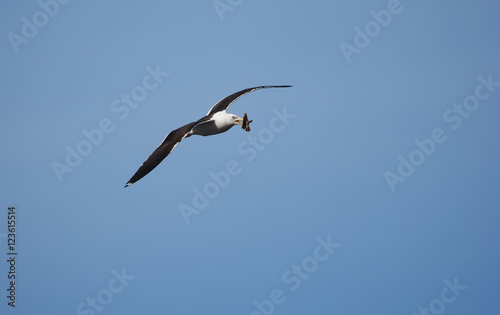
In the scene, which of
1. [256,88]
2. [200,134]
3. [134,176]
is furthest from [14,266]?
[256,88]

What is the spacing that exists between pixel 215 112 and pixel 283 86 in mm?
2193

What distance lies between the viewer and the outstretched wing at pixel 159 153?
20.2m

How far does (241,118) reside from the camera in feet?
72.4

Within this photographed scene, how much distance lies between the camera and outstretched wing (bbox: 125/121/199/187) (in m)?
20.2

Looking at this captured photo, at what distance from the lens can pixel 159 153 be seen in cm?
2044

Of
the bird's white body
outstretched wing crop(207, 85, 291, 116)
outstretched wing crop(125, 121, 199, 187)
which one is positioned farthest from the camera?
outstretched wing crop(207, 85, 291, 116)

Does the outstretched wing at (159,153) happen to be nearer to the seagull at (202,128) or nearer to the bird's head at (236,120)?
the seagull at (202,128)

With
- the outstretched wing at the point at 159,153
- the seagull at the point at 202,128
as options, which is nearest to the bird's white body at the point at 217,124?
the seagull at the point at 202,128

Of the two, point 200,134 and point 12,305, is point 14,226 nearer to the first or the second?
point 12,305

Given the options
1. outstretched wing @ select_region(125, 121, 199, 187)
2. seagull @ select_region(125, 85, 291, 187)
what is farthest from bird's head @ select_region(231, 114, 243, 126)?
outstretched wing @ select_region(125, 121, 199, 187)

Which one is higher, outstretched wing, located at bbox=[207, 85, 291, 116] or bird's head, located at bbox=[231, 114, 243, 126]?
outstretched wing, located at bbox=[207, 85, 291, 116]

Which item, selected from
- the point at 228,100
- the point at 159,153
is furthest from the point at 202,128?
the point at 228,100

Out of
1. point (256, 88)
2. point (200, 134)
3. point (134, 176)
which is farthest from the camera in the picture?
point (256, 88)

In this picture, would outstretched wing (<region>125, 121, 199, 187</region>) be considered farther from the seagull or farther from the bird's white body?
the bird's white body
